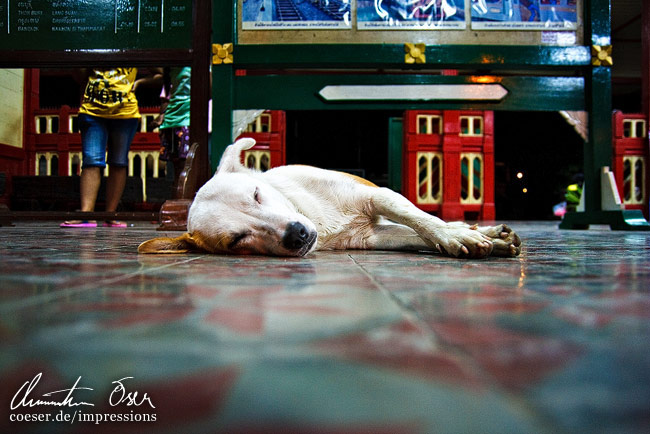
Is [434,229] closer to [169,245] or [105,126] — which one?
[169,245]

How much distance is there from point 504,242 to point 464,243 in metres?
0.13

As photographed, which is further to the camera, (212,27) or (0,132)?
(0,132)

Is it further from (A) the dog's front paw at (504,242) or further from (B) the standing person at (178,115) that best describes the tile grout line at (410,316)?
(B) the standing person at (178,115)

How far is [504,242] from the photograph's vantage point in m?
1.47

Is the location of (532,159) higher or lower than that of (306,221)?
higher

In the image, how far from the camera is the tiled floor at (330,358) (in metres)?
0.34

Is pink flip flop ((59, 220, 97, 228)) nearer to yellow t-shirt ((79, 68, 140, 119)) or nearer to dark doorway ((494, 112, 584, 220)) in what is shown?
yellow t-shirt ((79, 68, 140, 119))

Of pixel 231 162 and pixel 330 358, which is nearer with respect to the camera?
pixel 330 358

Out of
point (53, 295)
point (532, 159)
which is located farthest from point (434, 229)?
point (532, 159)

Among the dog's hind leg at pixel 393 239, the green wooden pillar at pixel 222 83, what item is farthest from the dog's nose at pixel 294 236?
the green wooden pillar at pixel 222 83

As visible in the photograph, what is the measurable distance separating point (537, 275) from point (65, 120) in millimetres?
9222

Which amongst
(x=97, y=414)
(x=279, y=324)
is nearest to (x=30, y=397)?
(x=97, y=414)

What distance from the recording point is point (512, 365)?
42 centimetres

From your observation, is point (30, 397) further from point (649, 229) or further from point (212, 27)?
point (649, 229)
